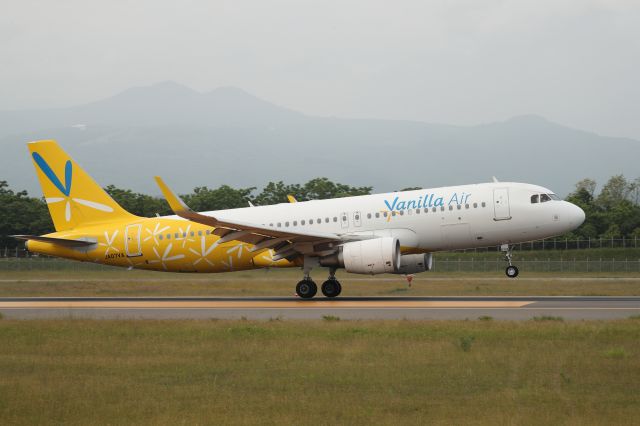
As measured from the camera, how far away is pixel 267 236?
32.0m

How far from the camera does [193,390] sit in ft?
48.2

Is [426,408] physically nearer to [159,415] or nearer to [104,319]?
[159,415]

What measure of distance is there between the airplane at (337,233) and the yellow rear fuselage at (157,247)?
0.04 metres

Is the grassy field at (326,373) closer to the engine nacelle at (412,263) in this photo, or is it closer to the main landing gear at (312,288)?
the main landing gear at (312,288)

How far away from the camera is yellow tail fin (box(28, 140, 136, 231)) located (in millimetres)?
36281

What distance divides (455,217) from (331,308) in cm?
632

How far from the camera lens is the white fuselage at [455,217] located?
3253 centimetres

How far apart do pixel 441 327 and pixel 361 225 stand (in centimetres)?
1142

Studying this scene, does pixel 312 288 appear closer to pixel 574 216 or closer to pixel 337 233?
pixel 337 233

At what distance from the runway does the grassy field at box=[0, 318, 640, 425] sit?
3065mm

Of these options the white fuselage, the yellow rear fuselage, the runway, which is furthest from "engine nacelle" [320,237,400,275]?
the yellow rear fuselage

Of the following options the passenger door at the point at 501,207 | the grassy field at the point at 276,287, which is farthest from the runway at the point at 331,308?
the grassy field at the point at 276,287

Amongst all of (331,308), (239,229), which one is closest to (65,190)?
(239,229)

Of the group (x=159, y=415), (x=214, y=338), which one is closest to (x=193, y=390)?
(x=159, y=415)
